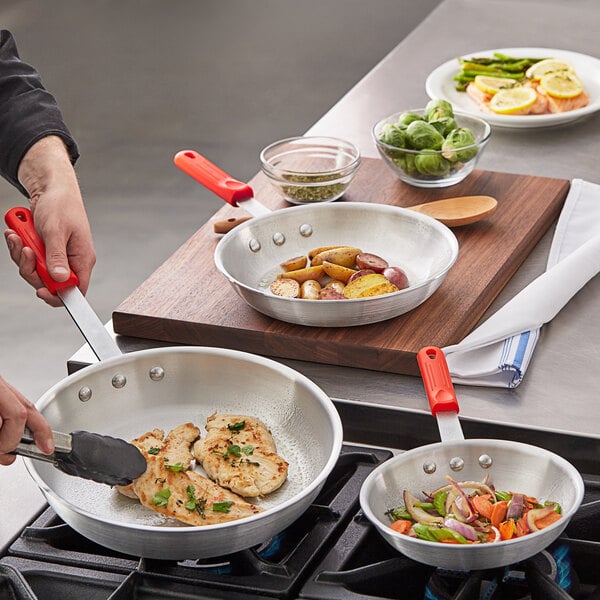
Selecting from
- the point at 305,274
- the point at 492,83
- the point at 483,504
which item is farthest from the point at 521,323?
the point at 492,83

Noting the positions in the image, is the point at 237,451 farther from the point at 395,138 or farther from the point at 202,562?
the point at 395,138

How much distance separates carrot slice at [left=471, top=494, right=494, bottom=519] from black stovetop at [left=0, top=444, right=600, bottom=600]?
5 centimetres

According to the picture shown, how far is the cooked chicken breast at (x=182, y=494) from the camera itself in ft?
3.44

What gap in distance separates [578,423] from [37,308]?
8.12 ft

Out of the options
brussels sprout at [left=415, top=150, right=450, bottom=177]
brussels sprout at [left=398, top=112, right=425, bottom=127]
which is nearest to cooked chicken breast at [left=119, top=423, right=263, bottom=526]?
brussels sprout at [left=415, top=150, right=450, bottom=177]

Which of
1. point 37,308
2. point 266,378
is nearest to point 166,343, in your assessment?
point 266,378

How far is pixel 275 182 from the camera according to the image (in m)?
1.74

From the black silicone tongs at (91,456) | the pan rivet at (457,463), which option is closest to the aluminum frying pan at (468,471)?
the pan rivet at (457,463)

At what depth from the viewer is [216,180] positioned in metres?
1.71

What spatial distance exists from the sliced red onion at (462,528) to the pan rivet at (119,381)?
43 centimetres

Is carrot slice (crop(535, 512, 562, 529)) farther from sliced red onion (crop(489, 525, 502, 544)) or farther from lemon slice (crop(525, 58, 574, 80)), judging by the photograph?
lemon slice (crop(525, 58, 574, 80))

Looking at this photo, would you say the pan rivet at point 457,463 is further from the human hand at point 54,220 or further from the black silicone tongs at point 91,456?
the human hand at point 54,220

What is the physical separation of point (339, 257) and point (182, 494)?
20.6 inches

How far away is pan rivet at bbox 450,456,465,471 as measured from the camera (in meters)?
1.10
